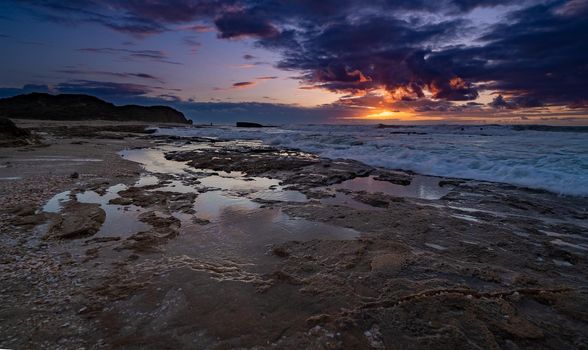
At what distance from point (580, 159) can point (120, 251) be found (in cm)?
1264

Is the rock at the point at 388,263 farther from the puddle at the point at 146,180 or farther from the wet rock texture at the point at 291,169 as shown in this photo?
the puddle at the point at 146,180

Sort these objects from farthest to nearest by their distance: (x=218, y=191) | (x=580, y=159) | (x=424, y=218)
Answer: (x=580, y=159) < (x=218, y=191) < (x=424, y=218)

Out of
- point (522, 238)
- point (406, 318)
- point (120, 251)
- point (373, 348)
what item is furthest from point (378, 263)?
point (120, 251)

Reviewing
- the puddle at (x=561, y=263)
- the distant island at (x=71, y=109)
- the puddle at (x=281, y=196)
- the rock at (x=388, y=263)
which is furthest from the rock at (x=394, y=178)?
the distant island at (x=71, y=109)

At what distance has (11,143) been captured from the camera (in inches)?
477

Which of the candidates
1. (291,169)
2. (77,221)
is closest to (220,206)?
(77,221)

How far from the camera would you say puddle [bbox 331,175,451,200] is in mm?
6902

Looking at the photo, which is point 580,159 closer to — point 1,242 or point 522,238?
point 522,238

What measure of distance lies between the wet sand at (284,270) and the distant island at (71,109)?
63.9 meters

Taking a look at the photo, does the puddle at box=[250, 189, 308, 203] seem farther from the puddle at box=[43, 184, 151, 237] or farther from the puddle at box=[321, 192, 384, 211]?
the puddle at box=[43, 184, 151, 237]

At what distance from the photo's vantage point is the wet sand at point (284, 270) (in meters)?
2.24

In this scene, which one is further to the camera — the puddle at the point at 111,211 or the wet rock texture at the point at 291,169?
the wet rock texture at the point at 291,169

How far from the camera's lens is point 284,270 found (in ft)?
10.4

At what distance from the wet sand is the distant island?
6391cm
